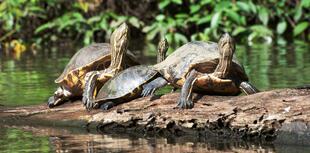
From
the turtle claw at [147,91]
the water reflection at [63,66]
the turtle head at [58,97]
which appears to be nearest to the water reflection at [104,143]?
the turtle claw at [147,91]

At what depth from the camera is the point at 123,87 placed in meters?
6.44

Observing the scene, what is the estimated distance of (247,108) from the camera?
18.4 ft

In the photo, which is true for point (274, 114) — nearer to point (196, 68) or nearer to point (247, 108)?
point (247, 108)

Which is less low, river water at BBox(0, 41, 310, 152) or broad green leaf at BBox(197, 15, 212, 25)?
broad green leaf at BBox(197, 15, 212, 25)

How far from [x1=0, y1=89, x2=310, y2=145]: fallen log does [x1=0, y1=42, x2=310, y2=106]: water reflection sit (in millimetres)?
1592

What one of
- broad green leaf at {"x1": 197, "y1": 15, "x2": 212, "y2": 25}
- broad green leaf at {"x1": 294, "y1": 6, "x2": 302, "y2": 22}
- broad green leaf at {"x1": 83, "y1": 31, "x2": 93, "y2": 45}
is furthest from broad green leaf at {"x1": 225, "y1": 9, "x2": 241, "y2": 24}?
broad green leaf at {"x1": 83, "y1": 31, "x2": 93, "y2": 45}

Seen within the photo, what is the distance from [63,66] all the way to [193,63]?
673cm

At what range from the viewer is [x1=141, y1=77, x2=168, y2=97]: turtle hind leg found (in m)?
6.47

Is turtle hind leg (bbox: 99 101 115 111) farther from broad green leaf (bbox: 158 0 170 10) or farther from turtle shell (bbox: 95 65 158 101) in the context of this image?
broad green leaf (bbox: 158 0 170 10)

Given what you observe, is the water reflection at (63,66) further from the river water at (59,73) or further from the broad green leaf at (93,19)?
the broad green leaf at (93,19)

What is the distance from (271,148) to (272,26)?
1443cm

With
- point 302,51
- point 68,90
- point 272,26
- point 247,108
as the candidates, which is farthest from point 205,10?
point 247,108

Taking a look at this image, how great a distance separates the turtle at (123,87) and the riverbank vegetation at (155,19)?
34.6ft

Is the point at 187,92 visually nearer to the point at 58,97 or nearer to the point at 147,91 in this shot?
the point at 147,91
